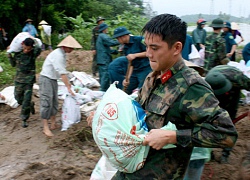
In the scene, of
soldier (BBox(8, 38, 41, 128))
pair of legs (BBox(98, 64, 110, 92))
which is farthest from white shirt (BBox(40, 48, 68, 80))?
pair of legs (BBox(98, 64, 110, 92))

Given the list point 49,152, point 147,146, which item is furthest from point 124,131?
point 49,152

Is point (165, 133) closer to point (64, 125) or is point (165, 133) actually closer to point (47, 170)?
point (47, 170)

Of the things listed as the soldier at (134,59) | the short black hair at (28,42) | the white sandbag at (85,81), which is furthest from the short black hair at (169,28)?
the white sandbag at (85,81)

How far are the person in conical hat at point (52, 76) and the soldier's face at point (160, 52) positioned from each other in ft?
11.7

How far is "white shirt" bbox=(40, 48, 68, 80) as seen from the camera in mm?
4988

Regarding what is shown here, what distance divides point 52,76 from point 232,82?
2.96 metres

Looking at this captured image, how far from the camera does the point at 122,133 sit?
1605 mm

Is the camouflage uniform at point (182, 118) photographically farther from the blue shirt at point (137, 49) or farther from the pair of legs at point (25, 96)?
the pair of legs at point (25, 96)

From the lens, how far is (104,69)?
6719 millimetres

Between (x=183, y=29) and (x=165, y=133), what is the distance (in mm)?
502

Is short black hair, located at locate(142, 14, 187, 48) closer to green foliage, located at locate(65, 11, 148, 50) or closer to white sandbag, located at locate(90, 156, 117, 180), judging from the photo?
white sandbag, located at locate(90, 156, 117, 180)

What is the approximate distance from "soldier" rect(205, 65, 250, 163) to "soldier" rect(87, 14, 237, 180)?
4.38 feet

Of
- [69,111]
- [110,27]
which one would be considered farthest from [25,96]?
[110,27]

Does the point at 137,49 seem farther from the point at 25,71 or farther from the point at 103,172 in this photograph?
the point at 103,172
